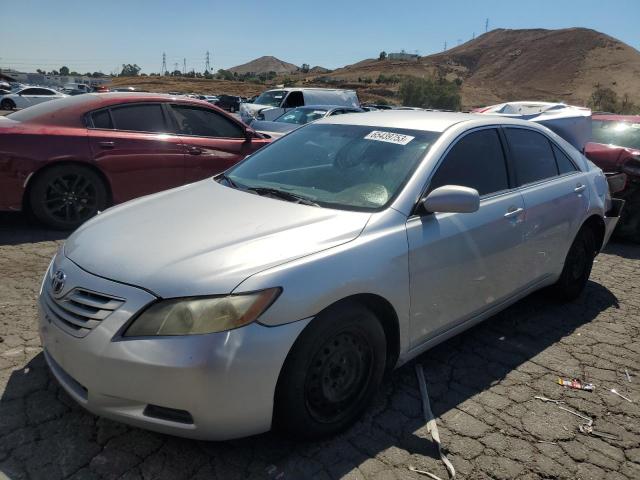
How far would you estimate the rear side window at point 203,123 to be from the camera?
6480mm

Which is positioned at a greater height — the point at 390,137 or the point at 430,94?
the point at 390,137

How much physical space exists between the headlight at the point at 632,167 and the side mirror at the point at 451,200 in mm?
4705

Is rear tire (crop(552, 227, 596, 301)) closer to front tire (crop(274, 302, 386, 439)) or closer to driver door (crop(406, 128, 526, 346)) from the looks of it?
driver door (crop(406, 128, 526, 346))

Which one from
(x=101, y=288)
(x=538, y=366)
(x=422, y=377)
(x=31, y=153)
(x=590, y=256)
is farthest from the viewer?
(x=31, y=153)

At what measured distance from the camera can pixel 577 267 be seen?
4.55 metres

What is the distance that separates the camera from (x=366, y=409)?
9.15 feet

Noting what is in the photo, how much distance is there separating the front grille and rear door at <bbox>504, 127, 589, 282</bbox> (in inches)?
107

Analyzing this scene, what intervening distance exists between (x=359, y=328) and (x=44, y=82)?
7852 cm

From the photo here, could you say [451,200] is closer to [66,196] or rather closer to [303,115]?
[66,196]

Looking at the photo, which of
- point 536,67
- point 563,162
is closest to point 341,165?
point 563,162

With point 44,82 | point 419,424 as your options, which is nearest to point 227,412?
point 419,424

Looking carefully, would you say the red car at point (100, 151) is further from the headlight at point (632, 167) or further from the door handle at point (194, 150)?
the headlight at point (632, 167)

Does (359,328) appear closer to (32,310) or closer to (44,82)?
(32,310)

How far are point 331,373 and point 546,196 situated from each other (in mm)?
2301
